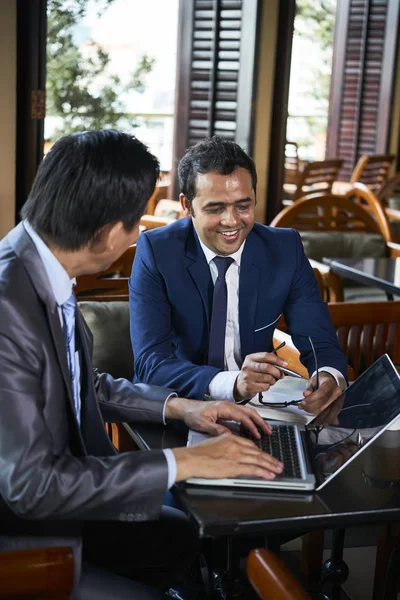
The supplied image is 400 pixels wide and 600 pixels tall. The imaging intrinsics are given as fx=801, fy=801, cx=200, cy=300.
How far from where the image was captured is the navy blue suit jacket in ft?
6.64

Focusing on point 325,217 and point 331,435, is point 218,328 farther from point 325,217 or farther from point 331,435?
point 325,217

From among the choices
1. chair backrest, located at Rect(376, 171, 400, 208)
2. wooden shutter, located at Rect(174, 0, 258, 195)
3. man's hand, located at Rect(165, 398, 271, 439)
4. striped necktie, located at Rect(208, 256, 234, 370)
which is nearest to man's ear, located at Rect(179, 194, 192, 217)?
striped necktie, located at Rect(208, 256, 234, 370)

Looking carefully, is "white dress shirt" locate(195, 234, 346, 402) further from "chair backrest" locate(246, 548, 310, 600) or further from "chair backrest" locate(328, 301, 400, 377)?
"chair backrest" locate(246, 548, 310, 600)

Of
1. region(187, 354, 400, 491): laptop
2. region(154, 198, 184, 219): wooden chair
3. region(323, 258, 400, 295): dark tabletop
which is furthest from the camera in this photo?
region(154, 198, 184, 219): wooden chair

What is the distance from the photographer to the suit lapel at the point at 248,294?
2.10m

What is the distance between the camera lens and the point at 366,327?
2.57 m

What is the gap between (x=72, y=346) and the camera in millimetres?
1469

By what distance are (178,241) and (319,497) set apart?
968 mm

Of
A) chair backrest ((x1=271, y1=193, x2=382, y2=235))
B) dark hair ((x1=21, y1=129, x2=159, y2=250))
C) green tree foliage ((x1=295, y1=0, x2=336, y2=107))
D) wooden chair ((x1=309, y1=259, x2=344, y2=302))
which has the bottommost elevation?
wooden chair ((x1=309, y1=259, x2=344, y2=302))

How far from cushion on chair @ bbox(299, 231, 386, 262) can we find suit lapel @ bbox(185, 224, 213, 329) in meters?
1.75

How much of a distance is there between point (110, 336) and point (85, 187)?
0.95 metres

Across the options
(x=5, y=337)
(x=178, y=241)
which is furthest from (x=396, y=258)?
(x=5, y=337)

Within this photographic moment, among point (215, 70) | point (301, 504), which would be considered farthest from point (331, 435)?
point (215, 70)

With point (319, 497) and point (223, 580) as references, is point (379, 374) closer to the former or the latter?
point (319, 497)
